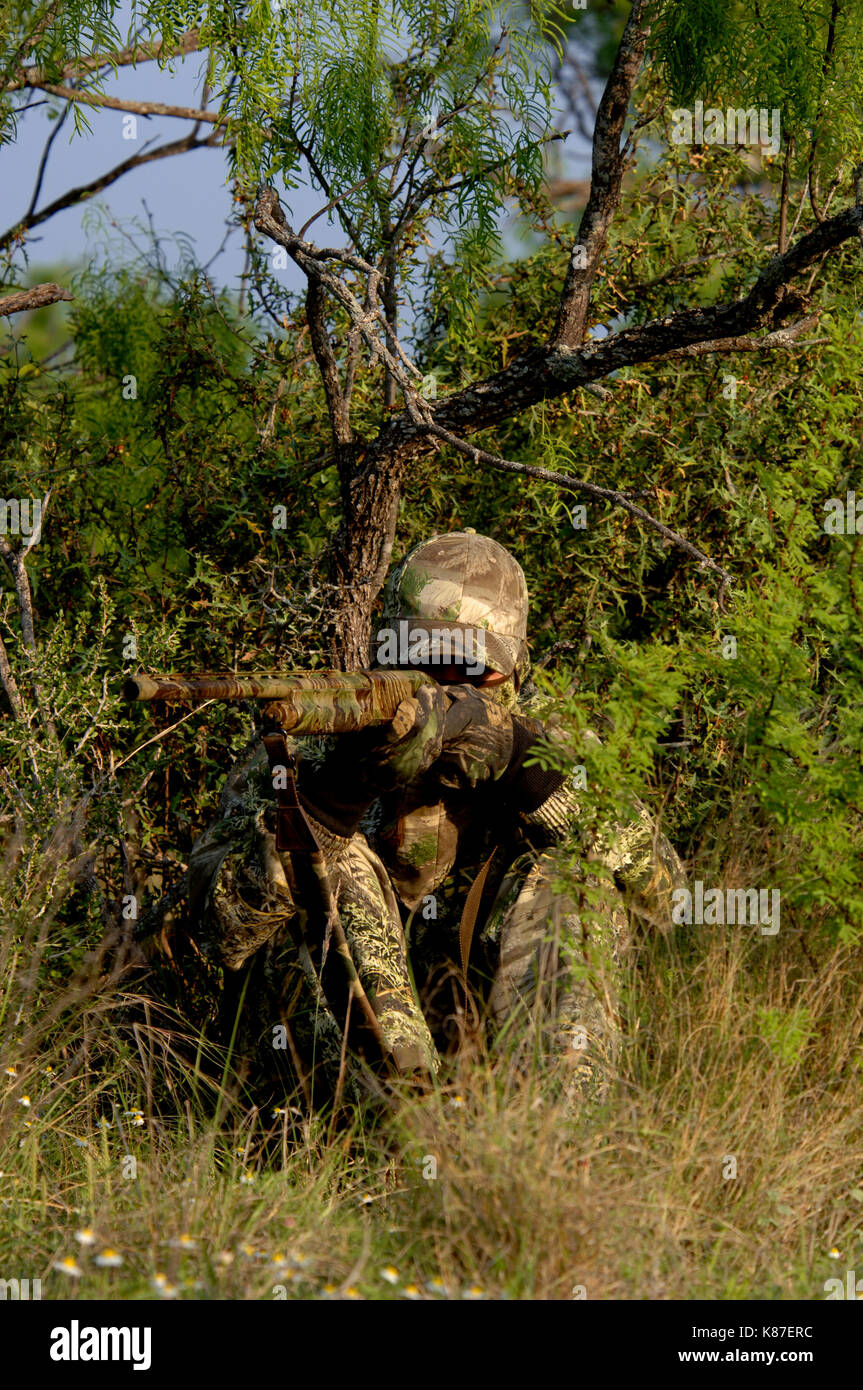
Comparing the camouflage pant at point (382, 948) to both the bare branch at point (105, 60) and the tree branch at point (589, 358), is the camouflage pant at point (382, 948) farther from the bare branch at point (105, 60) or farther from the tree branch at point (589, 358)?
the bare branch at point (105, 60)

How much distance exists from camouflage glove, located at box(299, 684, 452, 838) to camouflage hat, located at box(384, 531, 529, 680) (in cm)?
39

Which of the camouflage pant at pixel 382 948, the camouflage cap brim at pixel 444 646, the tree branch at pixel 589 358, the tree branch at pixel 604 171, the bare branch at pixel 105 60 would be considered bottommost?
the camouflage pant at pixel 382 948

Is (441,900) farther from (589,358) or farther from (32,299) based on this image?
(32,299)

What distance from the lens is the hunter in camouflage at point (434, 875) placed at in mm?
3438

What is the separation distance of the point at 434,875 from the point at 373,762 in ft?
2.56

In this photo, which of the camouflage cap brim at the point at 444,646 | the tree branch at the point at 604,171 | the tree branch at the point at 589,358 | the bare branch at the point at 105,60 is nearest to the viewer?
the camouflage cap brim at the point at 444,646

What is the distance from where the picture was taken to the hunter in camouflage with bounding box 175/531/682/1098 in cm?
344

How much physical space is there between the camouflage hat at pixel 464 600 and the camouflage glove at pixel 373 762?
1.30 feet

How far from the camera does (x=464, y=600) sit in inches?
159

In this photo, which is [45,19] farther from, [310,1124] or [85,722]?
[310,1124]

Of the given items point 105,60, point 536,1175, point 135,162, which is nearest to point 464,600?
Answer: point 536,1175

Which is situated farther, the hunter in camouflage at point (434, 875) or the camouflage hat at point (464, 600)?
the camouflage hat at point (464, 600)

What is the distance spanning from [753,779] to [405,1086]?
3.73ft

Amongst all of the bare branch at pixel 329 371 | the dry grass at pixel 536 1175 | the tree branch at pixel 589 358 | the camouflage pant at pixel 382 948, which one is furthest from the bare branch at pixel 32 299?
the dry grass at pixel 536 1175
